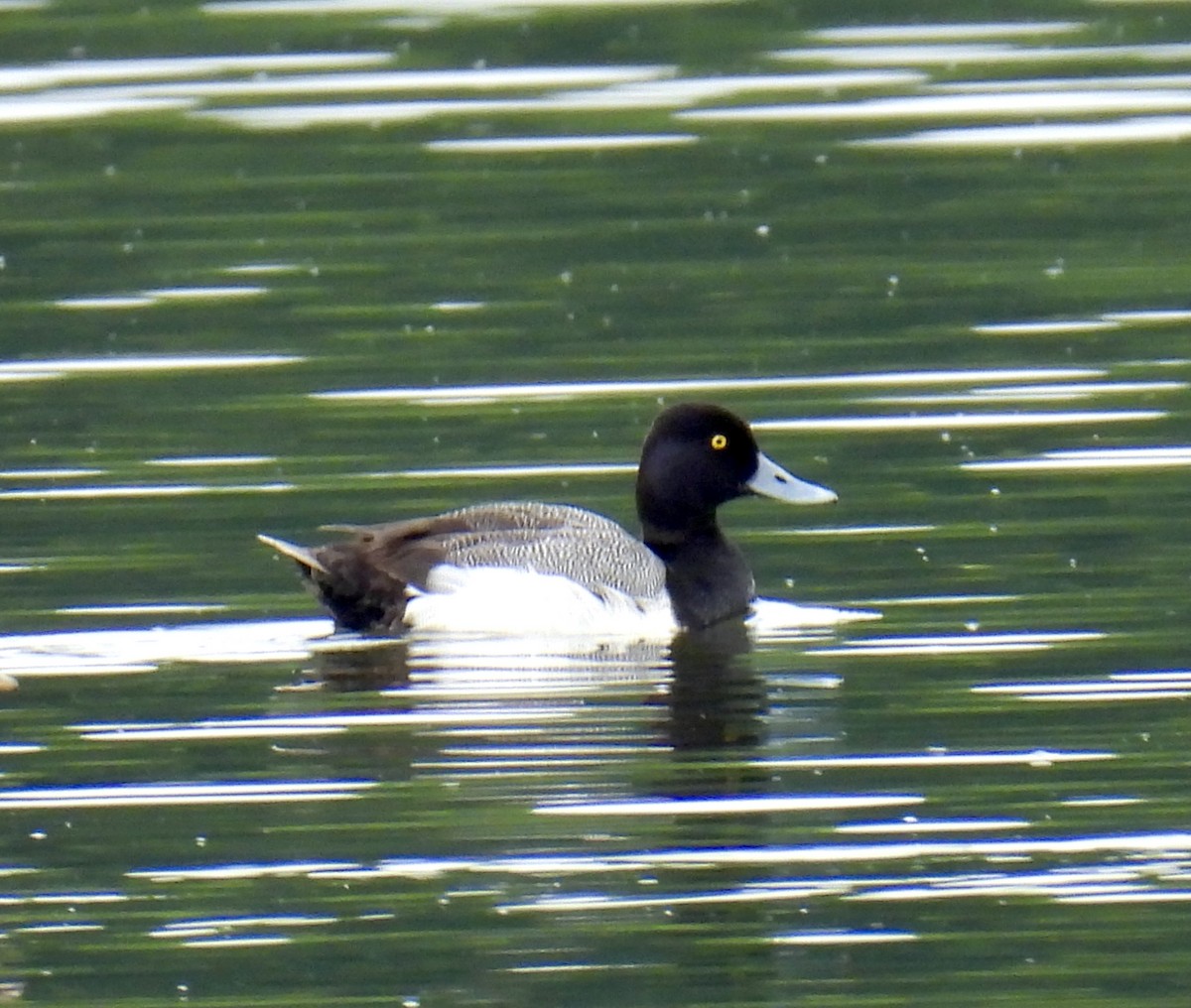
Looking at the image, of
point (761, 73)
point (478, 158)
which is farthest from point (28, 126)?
point (761, 73)

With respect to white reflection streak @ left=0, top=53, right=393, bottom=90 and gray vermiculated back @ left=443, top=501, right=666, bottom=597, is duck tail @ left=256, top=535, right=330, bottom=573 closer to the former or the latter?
gray vermiculated back @ left=443, top=501, right=666, bottom=597

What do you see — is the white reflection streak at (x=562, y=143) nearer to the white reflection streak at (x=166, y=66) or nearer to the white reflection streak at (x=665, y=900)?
the white reflection streak at (x=166, y=66)

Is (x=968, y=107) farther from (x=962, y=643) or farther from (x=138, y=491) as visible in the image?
(x=962, y=643)

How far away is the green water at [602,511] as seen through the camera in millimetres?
8836

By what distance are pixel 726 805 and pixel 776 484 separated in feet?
13.2

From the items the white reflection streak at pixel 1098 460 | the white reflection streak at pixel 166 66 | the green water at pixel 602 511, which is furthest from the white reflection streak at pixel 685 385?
the white reflection streak at pixel 166 66

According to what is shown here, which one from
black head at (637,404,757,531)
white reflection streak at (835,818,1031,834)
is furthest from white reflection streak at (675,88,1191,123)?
white reflection streak at (835,818,1031,834)

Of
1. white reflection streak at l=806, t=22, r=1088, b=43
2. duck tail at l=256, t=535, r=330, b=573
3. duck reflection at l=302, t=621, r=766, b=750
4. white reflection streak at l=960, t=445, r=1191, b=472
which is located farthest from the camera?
white reflection streak at l=806, t=22, r=1088, b=43

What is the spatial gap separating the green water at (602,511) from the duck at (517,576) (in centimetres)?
25

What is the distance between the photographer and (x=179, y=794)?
10164 millimetres

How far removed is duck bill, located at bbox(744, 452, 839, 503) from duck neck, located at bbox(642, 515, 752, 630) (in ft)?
0.78

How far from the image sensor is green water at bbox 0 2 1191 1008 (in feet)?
29.0

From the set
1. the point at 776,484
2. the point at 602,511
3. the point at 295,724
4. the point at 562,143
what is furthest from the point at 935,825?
the point at 562,143

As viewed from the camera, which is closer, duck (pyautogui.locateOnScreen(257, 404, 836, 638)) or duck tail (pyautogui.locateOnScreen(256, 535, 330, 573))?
duck tail (pyautogui.locateOnScreen(256, 535, 330, 573))
